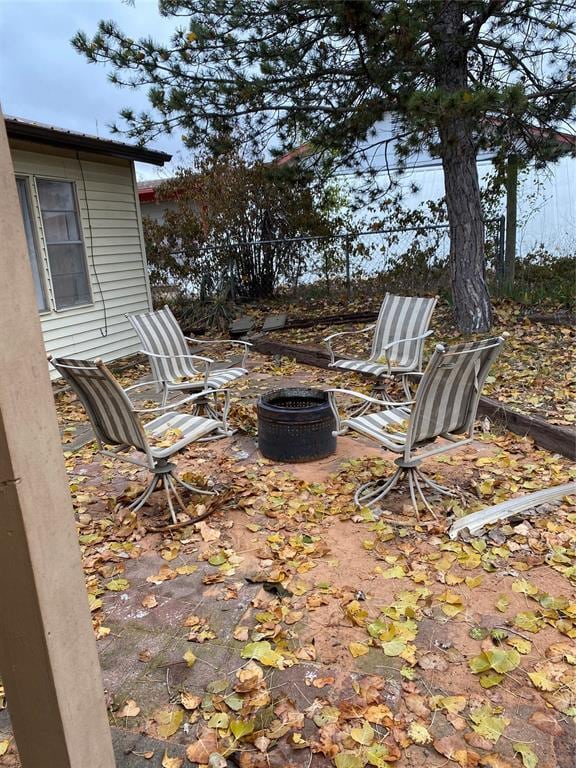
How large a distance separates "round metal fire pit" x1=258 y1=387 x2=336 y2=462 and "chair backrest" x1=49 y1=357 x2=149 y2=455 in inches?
46.3

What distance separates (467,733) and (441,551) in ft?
3.84

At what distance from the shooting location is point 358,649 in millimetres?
2223

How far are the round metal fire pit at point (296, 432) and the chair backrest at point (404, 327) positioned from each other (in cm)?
141

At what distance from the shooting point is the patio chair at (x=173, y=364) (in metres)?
5.03

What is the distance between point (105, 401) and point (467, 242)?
5346mm

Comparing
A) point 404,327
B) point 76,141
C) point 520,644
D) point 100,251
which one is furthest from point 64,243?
point 520,644

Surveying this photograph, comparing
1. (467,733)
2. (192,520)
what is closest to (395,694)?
(467,733)

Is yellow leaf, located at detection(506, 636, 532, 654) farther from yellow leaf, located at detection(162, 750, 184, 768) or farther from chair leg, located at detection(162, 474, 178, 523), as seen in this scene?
→ chair leg, located at detection(162, 474, 178, 523)

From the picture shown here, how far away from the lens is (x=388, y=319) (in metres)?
5.80

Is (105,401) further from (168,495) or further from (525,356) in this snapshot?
(525,356)

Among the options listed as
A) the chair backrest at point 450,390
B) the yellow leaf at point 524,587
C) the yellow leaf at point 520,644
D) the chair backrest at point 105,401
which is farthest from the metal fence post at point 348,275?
the yellow leaf at point 520,644

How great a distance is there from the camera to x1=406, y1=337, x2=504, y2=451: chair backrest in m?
3.07

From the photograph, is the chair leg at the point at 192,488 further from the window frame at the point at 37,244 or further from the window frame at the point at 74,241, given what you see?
the window frame at the point at 74,241

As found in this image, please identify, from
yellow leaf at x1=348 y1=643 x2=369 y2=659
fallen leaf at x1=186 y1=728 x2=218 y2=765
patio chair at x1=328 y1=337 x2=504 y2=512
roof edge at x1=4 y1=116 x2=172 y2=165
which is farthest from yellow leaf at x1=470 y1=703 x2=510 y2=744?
roof edge at x1=4 y1=116 x2=172 y2=165
